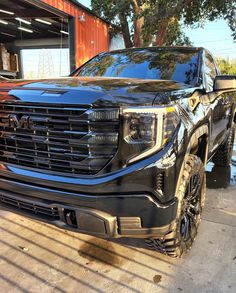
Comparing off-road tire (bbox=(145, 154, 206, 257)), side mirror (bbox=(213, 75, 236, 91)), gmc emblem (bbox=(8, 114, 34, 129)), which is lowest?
off-road tire (bbox=(145, 154, 206, 257))

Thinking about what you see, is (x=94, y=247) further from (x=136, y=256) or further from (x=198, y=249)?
(x=198, y=249)

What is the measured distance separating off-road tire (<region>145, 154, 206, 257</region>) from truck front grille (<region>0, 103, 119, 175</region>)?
0.65 meters

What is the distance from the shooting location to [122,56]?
433 cm

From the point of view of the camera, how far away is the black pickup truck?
2.22 meters

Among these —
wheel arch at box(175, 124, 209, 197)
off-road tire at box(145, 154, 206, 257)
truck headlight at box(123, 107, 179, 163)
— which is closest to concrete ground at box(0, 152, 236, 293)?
off-road tire at box(145, 154, 206, 257)

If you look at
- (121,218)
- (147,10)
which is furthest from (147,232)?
(147,10)

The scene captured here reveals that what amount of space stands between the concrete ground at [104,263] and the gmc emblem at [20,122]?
1171 millimetres

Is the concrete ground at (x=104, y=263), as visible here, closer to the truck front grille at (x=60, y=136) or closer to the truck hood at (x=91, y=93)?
the truck front grille at (x=60, y=136)

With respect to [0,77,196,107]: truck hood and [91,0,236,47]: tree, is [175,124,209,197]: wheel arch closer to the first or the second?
[0,77,196,107]: truck hood

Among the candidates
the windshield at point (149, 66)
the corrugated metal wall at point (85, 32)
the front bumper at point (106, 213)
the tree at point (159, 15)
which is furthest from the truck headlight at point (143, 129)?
the tree at point (159, 15)

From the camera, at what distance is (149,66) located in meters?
3.89

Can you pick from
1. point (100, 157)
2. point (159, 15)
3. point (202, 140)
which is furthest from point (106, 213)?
point (159, 15)

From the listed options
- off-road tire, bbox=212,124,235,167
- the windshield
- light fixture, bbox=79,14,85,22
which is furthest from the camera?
light fixture, bbox=79,14,85,22

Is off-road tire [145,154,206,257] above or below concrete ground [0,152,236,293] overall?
above
